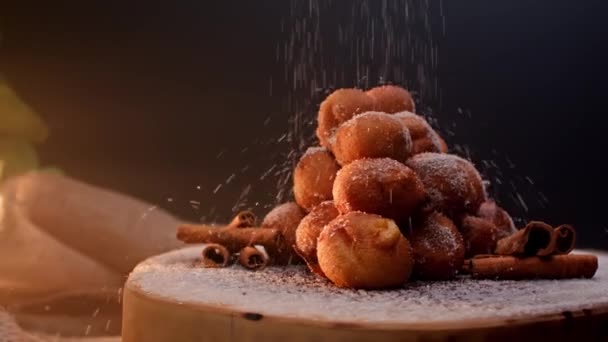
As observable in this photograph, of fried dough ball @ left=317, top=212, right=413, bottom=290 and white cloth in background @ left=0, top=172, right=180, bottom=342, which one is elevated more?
fried dough ball @ left=317, top=212, right=413, bottom=290

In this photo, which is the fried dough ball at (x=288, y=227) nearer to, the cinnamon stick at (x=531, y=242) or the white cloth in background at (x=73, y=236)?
the cinnamon stick at (x=531, y=242)

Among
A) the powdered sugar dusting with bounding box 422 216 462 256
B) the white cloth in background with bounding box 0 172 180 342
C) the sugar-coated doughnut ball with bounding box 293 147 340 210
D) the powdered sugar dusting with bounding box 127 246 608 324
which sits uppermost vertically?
the sugar-coated doughnut ball with bounding box 293 147 340 210

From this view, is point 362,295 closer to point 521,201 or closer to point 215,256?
point 215,256

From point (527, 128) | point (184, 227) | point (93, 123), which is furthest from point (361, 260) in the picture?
point (93, 123)

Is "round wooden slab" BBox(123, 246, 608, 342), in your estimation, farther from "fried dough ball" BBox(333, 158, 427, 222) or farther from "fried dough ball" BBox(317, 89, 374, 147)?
"fried dough ball" BBox(317, 89, 374, 147)

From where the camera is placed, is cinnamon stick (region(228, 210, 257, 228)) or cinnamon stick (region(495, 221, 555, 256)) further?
cinnamon stick (region(228, 210, 257, 228))

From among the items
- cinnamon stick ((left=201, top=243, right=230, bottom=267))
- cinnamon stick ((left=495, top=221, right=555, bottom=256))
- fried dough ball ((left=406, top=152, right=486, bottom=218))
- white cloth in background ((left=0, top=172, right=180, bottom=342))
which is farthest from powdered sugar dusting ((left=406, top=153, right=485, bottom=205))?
white cloth in background ((left=0, top=172, right=180, bottom=342))
